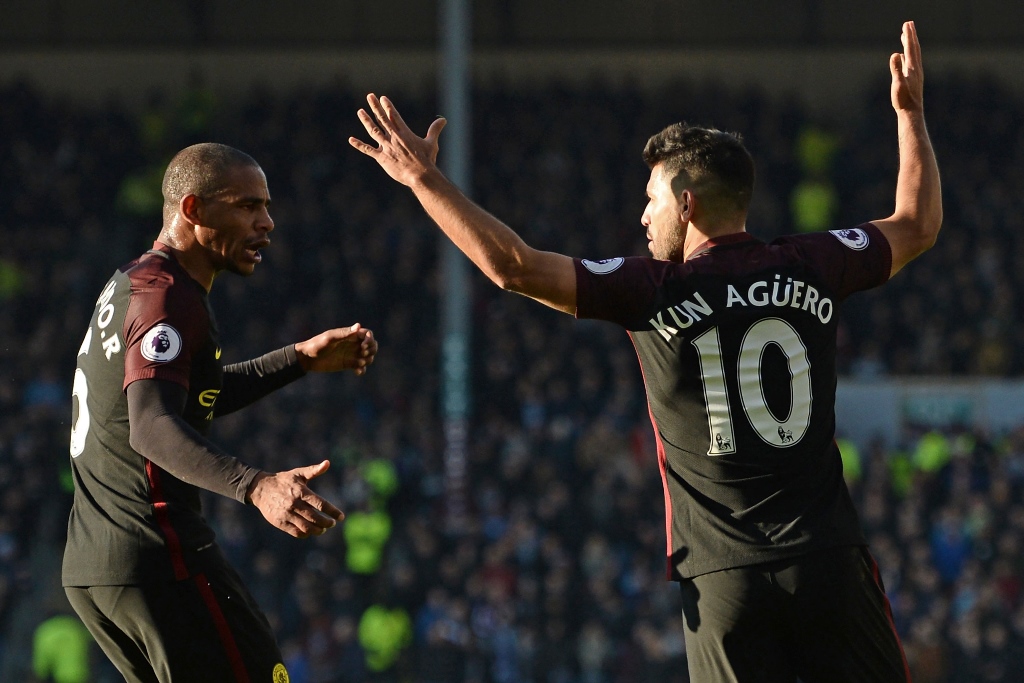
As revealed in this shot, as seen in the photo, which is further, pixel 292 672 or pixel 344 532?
pixel 344 532

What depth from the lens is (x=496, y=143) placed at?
807 inches

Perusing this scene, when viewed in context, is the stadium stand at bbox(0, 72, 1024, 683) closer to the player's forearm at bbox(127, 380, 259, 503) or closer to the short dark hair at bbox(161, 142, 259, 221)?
the short dark hair at bbox(161, 142, 259, 221)

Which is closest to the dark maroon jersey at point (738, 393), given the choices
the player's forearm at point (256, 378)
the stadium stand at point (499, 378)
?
the player's forearm at point (256, 378)

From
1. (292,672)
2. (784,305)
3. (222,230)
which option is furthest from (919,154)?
(292,672)

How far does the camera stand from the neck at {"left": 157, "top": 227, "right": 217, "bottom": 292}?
4.08 meters

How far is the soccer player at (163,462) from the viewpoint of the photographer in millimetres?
3701

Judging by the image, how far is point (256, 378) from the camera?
460 centimetres

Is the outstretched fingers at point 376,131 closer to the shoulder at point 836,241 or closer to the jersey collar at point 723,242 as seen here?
the jersey collar at point 723,242

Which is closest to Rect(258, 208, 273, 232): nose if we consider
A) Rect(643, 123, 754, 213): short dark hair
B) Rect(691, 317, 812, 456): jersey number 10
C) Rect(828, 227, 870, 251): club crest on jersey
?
Rect(643, 123, 754, 213): short dark hair

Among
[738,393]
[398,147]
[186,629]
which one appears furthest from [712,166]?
[186,629]

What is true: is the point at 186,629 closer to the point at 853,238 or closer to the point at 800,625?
the point at 800,625

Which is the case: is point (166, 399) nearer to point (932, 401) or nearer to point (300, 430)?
point (300, 430)

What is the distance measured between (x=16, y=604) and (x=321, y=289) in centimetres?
601

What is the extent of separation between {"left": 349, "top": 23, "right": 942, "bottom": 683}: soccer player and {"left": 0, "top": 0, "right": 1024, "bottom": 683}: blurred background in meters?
8.84
